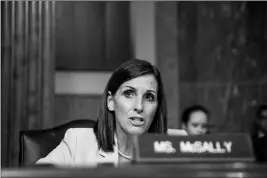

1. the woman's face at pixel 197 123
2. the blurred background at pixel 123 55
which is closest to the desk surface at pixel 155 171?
the woman's face at pixel 197 123

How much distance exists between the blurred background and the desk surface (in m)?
3.33

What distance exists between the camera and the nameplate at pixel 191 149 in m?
1.02

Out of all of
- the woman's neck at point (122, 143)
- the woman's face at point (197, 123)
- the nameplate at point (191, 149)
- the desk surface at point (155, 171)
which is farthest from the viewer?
the woman's face at point (197, 123)

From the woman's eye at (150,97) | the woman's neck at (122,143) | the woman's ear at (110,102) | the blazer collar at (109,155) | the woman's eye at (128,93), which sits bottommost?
the blazer collar at (109,155)

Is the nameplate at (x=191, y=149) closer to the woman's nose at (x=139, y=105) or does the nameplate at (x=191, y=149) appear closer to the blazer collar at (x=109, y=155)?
the woman's nose at (x=139, y=105)

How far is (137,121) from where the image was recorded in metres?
1.71

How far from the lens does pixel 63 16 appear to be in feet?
15.4

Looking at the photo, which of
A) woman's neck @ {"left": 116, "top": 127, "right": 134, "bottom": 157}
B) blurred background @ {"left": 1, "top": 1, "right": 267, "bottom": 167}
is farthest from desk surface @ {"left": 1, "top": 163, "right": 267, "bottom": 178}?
blurred background @ {"left": 1, "top": 1, "right": 267, "bottom": 167}

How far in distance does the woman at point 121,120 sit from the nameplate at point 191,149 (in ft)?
2.02

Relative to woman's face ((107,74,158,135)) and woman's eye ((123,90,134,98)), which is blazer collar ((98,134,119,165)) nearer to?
woman's face ((107,74,158,135))

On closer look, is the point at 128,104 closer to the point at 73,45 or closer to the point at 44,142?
the point at 44,142

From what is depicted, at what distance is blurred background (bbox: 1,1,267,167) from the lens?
418cm

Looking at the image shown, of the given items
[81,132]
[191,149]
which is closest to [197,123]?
[81,132]

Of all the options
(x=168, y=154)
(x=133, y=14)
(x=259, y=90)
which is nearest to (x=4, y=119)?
(x=133, y=14)
